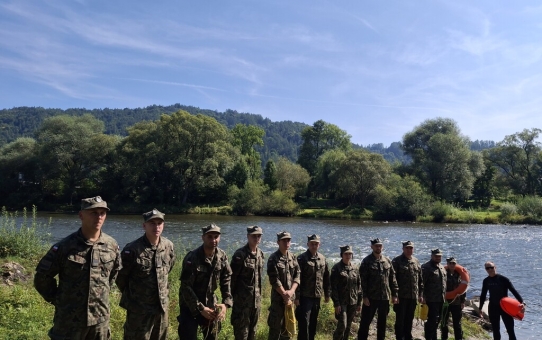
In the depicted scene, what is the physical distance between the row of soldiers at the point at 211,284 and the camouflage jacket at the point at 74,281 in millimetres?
11

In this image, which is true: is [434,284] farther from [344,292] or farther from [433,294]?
[344,292]

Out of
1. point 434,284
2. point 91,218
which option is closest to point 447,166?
point 434,284

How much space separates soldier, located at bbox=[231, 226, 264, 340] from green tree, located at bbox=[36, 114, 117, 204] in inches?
2048

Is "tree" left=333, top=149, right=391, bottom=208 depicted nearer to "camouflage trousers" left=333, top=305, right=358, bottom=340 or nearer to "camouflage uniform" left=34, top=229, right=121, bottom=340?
"camouflage trousers" left=333, top=305, right=358, bottom=340

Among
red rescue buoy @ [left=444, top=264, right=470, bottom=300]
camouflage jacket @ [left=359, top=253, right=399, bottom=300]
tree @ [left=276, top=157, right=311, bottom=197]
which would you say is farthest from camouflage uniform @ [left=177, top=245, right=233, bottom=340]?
tree @ [left=276, top=157, right=311, bottom=197]

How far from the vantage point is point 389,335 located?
9664mm

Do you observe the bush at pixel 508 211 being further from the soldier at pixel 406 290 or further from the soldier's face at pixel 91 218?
the soldier's face at pixel 91 218

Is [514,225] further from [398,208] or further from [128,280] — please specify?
[128,280]

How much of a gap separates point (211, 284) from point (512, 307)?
705 centimetres

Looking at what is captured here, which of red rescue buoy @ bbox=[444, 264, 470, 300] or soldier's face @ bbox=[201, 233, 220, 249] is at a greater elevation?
soldier's face @ bbox=[201, 233, 220, 249]

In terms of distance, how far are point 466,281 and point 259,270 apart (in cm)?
558

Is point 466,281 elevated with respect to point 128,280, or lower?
lower

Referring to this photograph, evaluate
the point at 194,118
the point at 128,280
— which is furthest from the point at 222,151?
the point at 128,280

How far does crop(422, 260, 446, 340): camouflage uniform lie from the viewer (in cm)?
929
